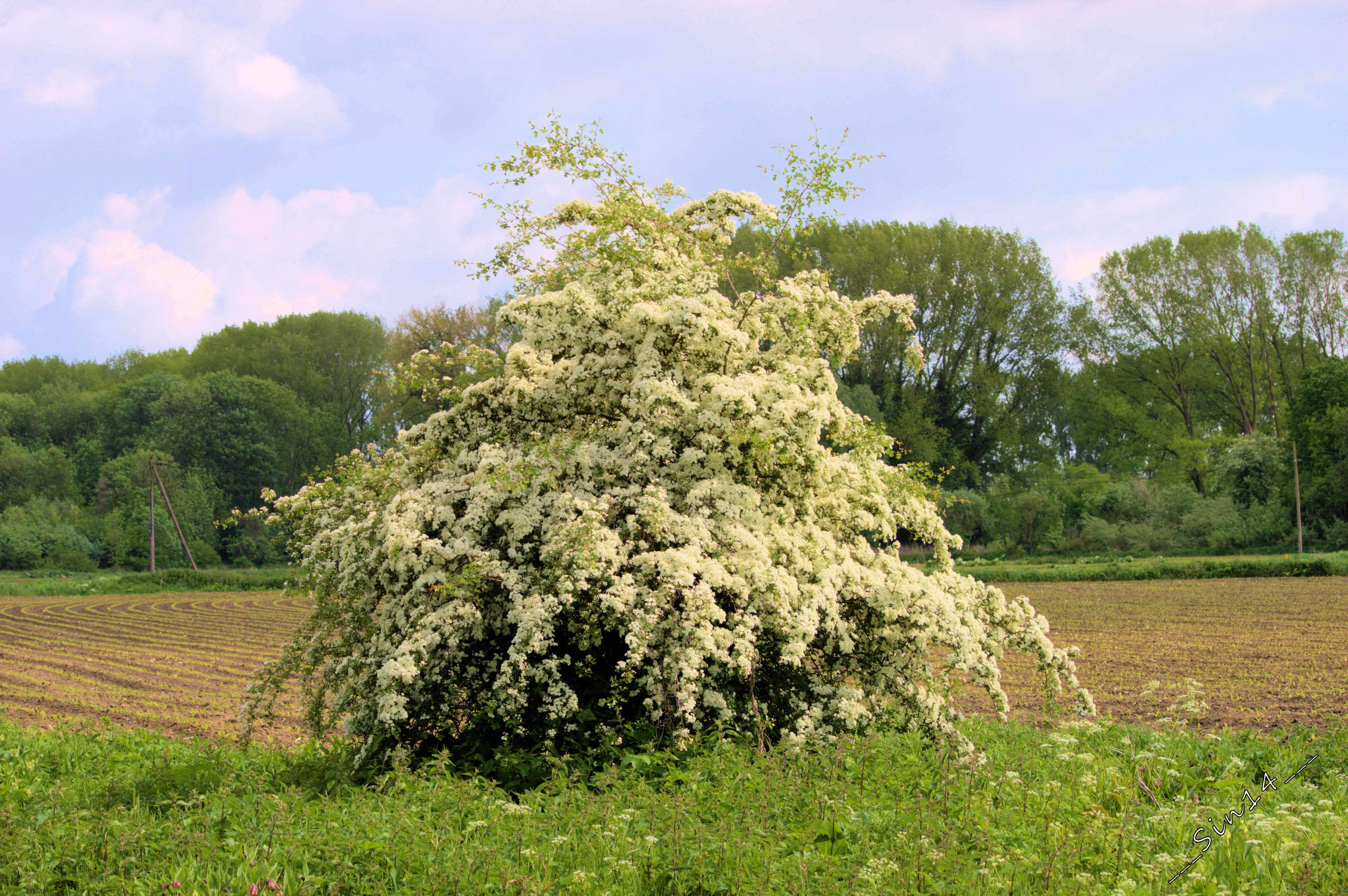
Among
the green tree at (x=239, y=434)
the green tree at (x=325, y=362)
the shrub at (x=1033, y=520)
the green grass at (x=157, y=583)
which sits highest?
the green tree at (x=325, y=362)

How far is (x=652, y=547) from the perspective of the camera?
8.73 meters

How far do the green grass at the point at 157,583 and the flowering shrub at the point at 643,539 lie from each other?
4857cm

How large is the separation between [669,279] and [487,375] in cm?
313

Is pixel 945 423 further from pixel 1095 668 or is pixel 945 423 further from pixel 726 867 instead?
pixel 726 867

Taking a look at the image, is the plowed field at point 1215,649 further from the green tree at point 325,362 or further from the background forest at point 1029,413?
the green tree at point 325,362

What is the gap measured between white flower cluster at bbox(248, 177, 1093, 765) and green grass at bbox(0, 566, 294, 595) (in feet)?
160

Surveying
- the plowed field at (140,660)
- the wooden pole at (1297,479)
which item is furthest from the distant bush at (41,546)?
the wooden pole at (1297,479)

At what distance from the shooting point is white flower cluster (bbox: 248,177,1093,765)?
8.09m

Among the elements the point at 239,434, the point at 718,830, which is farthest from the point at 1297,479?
the point at 239,434

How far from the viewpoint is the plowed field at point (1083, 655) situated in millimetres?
14773

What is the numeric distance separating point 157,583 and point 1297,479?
67.0 m

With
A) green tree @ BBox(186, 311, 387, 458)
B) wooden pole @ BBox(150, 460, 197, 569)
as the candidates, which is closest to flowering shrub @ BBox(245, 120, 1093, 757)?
wooden pole @ BBox(150, 460, 197, 569)

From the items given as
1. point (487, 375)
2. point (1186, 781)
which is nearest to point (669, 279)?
point (487, 375)

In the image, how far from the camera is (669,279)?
393 inches
